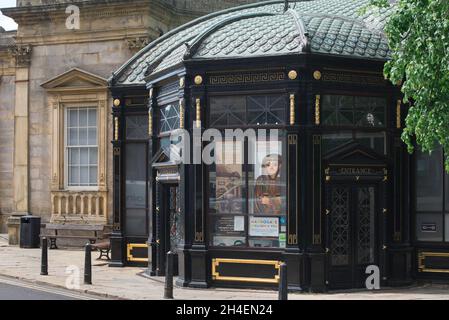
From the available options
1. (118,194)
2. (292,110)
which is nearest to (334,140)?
(292,110)

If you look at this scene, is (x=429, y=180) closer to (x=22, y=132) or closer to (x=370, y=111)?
(x=370, y=111)

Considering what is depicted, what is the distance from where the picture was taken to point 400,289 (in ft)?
52.4

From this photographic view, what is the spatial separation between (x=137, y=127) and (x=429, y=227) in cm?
747

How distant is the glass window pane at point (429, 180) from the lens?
668 inches

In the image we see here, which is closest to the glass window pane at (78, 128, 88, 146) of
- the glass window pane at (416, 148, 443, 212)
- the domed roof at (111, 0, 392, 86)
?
the domed roof at (111, 0, 392, 86)

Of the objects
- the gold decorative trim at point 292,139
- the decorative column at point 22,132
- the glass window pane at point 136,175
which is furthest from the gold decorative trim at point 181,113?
the decorative column at point 22,132

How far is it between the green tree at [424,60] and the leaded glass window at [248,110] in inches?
113

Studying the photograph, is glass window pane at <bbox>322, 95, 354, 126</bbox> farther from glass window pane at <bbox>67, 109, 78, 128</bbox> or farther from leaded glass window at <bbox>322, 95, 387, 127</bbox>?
glass window pane at <bbox>67, 109, 78, 128</bbox>

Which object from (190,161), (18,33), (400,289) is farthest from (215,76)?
(18,33)

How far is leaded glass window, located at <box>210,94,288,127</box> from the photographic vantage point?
1578cm

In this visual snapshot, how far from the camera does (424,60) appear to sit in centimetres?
1276

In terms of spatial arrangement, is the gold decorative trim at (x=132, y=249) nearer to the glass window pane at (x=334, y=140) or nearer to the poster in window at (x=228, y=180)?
the poster in window at (x=228, y=180)
